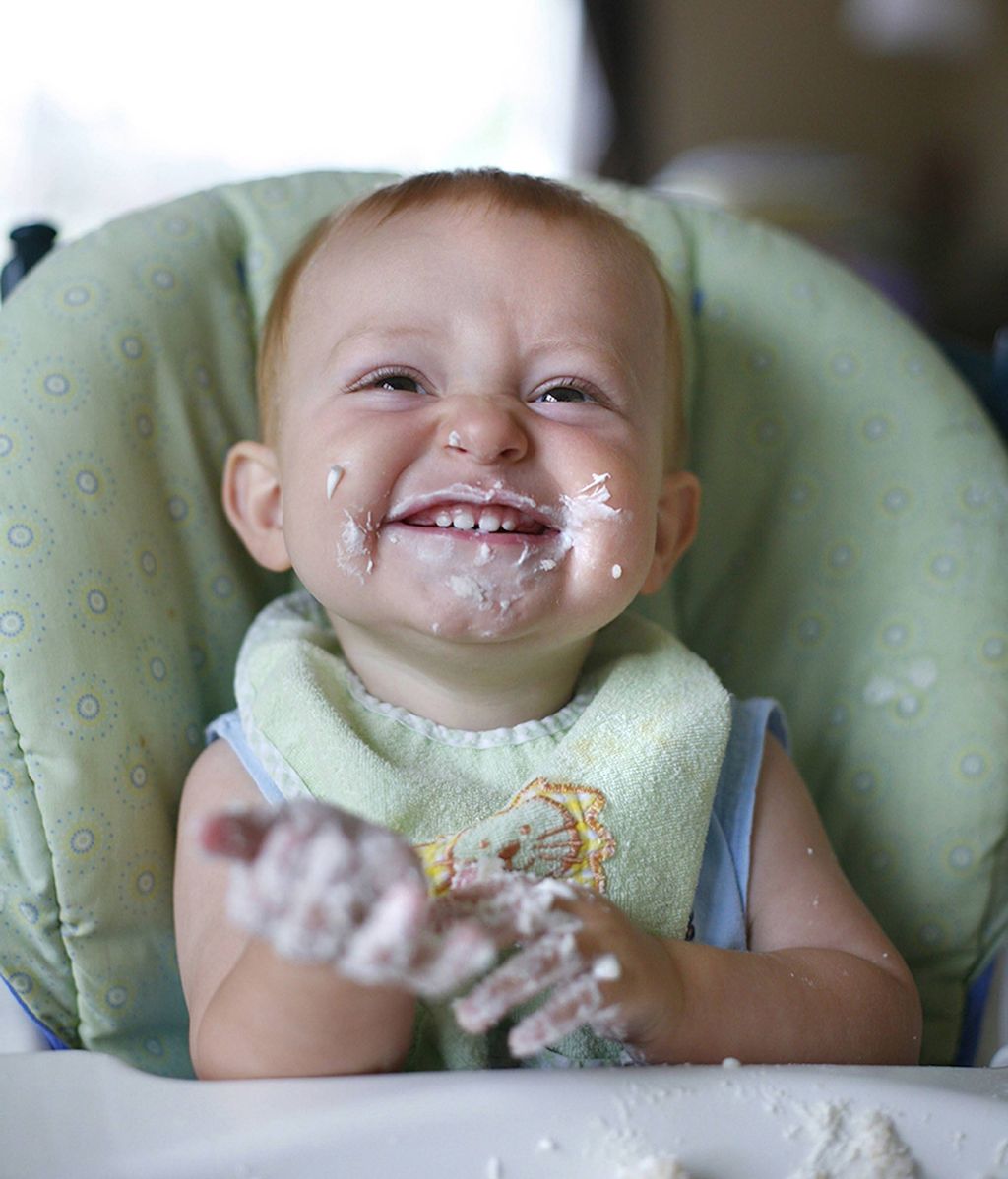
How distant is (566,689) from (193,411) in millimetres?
388

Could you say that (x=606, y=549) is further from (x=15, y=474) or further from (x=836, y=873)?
(x=15, y=474)

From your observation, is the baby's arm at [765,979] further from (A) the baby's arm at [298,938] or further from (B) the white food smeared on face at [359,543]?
(B) the white food smeared on face at [359,543]

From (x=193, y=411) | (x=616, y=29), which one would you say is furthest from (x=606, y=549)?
(x=616, y=29)

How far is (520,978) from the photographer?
2.01 ft

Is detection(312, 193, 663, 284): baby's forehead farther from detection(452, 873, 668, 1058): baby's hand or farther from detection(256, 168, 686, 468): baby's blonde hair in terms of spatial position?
detection(452, 873, 668, 1058): baby's hand

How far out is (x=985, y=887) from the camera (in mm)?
997

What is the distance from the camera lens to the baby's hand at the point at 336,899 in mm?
522

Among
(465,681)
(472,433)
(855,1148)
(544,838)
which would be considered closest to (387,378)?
(472,433)

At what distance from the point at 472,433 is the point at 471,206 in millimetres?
212

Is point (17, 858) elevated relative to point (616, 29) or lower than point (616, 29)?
lower

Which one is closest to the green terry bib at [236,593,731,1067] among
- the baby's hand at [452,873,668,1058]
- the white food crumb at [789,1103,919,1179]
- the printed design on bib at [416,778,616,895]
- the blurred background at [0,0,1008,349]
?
the printed design on bib at [416,778,616,895]

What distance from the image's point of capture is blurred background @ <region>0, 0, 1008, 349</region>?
247 cm

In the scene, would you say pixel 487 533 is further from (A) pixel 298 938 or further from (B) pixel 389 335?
(A) pixel 298 938

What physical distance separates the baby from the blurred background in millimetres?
719
